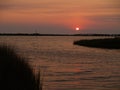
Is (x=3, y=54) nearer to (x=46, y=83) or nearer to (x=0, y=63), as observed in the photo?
(x=0, y=63)

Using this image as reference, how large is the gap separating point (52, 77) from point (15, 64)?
38.7 ft

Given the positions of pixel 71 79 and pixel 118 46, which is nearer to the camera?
pixel 71 79

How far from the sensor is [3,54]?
671 inches

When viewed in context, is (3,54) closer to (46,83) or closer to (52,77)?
(46,83)

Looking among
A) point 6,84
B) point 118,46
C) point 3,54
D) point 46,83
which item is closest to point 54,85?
point 46,83

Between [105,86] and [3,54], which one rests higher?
[3,54]

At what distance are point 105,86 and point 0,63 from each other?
9.68m

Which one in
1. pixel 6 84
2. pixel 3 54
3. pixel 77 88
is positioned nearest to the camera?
pixel 6 84

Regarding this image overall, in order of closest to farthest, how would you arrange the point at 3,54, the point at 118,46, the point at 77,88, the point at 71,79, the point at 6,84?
the point at 6,84 < the point at 3,54 < the point at 77,88 < the point at 71,79 < the point at 118,46

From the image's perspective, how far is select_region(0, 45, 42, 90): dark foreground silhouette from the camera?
14.7 metres

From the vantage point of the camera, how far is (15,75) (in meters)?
15.4

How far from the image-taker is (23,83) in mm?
15188

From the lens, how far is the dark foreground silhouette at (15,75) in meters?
14.7

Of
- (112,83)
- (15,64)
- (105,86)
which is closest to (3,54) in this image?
(15,64)
